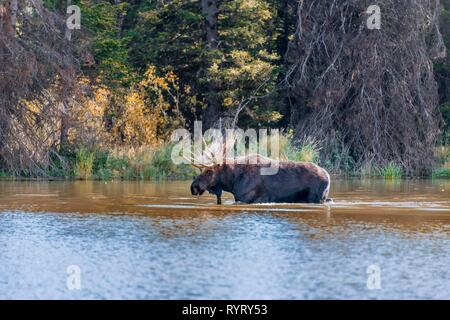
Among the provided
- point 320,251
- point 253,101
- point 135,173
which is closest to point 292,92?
point 253,101

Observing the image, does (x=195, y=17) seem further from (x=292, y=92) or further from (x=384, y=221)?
(x=384, y=221)

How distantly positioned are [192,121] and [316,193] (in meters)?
17.1

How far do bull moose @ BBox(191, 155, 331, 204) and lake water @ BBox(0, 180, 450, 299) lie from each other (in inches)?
16.7

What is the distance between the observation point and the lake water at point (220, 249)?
1049 centimetres

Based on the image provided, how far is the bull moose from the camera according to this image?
65.1 feet

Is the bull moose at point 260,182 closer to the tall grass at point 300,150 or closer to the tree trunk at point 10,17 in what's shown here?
the tall grass at point 300,150

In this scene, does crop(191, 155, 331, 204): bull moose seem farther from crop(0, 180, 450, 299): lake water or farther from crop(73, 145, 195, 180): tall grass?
crop(73, 145, 195, 180): tall grass

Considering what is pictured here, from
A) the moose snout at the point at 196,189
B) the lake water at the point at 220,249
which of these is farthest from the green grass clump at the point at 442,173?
the moose snout at the point at 196,189

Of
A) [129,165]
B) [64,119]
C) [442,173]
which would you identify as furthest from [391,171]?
[64,119]

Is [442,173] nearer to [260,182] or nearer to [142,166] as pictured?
[142,166]

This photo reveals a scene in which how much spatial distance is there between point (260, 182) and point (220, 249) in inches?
272

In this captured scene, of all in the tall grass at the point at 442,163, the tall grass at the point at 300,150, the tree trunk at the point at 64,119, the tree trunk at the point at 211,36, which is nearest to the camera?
the tree trunk at the point at 64,119

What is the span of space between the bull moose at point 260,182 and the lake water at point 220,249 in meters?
0.43
